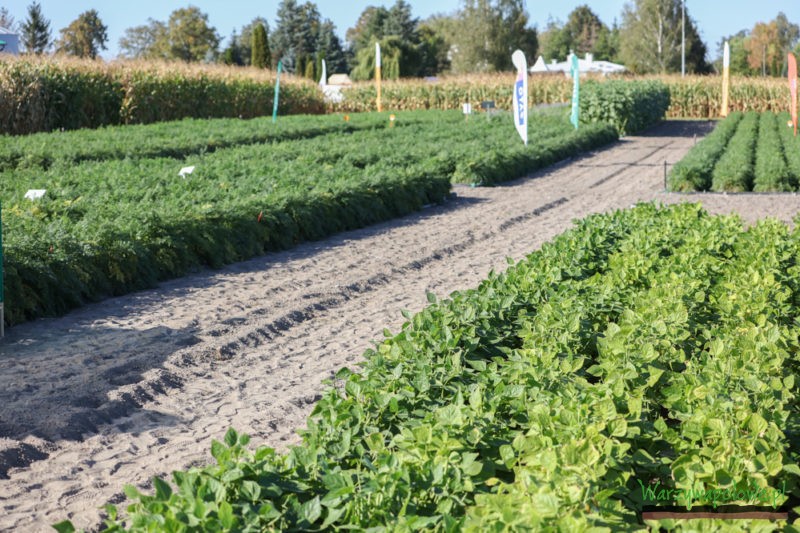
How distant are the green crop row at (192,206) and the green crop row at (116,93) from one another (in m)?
7.10

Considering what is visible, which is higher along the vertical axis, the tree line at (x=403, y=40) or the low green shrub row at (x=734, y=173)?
the tree line at (x=403, y=40)

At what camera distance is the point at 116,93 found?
2894cm

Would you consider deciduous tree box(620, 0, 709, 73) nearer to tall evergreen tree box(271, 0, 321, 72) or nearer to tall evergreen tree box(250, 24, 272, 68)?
tall evergreen tree box(271, 0, 321, 72)

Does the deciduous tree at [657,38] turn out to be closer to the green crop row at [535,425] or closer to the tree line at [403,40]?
the tree line at [403,40]

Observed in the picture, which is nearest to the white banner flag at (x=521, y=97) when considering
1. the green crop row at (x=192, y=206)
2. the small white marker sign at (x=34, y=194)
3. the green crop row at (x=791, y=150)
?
the green crop row at (x=192, y=206)

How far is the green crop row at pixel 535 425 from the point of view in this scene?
3.16 m

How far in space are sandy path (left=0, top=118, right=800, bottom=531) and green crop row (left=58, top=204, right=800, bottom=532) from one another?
1.23 metres

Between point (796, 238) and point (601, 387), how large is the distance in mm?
5360

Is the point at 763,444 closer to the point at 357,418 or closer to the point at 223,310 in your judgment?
the point at 357,418

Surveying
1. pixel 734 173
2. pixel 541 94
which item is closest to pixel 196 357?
pixel 734 173

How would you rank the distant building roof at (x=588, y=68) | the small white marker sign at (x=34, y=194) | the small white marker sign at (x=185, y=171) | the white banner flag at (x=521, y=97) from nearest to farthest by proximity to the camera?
the small white marker sign at (x=34, y=194)
the small white marker sign at (x=185, y=171)
the white banner flag at (x=521, y=97)
the distant building roof at (x=588, y=68)

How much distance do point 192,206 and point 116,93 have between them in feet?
63.7

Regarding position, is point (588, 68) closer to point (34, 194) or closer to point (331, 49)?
point (331, 49)

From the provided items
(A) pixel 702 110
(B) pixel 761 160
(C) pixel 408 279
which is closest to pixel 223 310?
(C) pixel 408 279
